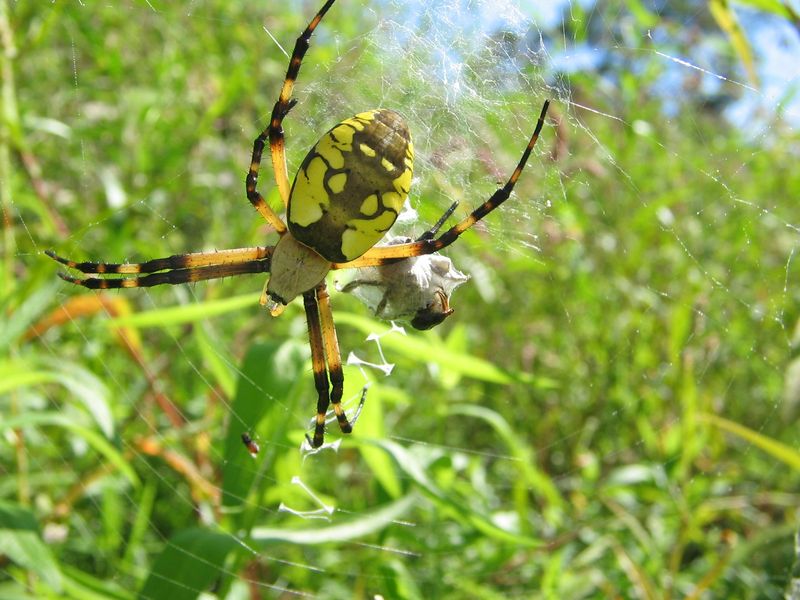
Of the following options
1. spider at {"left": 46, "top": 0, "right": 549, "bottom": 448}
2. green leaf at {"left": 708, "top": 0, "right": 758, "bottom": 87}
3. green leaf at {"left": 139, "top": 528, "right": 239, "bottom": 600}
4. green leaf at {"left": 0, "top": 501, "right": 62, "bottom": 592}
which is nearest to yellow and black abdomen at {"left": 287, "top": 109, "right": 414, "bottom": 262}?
spider at {"left": 46, "top": 0, "right": 549, "bottom": 448}

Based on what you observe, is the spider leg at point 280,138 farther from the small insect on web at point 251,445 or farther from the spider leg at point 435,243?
the small insect on web at point 251,445

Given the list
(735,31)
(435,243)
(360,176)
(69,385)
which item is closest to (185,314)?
(69,385)

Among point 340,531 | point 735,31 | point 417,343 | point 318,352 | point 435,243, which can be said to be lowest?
point 340,531

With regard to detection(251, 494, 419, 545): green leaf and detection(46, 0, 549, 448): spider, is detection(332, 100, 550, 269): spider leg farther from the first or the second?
detection(251, 494, 419, 545): green leaf

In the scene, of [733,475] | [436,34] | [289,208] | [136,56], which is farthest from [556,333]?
[136,56]

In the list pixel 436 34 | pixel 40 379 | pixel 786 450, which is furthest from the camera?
pixel 436 34

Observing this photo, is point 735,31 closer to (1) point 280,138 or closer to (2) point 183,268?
(1) point 280,138

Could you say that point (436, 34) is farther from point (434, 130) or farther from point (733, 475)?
point (733, 475)
